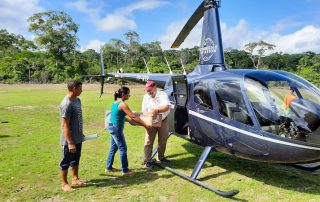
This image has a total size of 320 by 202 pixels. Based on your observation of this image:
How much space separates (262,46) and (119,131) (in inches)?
3046

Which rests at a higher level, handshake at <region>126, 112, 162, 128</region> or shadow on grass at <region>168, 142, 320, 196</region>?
handshake at <region>126, 112, 162, 128</region>

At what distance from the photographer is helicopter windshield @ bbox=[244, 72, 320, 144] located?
4945 millimetres

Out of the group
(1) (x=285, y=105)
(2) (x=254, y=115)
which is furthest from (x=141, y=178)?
(1) (x=285, y=105)

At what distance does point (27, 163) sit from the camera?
7273mm

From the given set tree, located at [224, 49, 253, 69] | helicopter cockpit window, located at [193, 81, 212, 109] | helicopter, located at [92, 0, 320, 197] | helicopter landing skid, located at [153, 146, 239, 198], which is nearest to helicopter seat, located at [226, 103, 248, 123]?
helicopter, located at [92, 0, 320, 197]

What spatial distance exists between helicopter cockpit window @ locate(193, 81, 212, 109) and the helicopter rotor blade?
229 centimetres

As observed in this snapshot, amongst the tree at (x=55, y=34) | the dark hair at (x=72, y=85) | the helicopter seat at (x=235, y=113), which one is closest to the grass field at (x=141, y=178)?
the helicopter seat at (x=235, y=113)

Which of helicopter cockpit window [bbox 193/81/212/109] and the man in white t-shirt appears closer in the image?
helicopter cockpit window [bbox 193/81/212/109]

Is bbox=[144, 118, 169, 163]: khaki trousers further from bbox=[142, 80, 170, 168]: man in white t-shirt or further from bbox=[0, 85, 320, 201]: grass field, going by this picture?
bbox=[0, 85, 320, 201]: grass field

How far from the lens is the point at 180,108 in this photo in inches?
280

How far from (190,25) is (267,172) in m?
4.21

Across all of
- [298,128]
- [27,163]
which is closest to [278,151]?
[298,128]

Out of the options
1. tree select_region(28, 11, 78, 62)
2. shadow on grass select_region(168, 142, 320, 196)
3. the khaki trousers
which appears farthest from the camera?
tree select_region(28, 11, 78, 62)

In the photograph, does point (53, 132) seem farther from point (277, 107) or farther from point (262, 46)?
point (262, 46)
